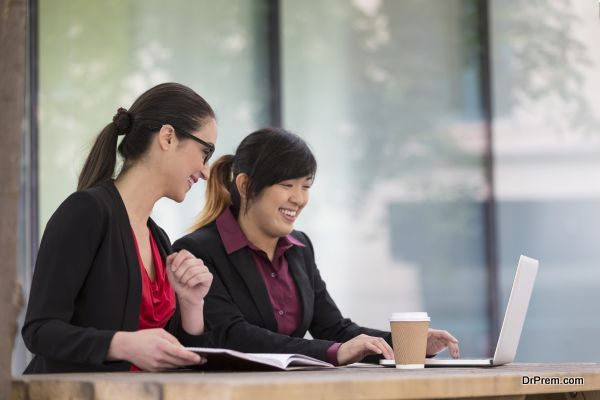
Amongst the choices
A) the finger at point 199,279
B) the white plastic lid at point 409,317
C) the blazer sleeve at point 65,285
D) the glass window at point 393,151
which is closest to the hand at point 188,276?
the finger at point 199,279

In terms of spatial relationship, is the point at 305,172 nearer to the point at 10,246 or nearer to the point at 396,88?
the point at 10,246

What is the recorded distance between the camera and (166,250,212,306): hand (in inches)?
85.1

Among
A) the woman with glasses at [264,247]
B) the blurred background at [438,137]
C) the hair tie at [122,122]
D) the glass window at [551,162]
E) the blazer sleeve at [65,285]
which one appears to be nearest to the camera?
the blazer sleeve at [65,285]

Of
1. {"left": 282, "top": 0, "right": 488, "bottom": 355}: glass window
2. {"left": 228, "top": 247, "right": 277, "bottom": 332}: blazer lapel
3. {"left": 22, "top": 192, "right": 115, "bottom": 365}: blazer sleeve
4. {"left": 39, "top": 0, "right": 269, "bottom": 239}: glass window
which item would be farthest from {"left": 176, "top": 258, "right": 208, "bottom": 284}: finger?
{"left": 282, "top": 0, "right": 488, "bottom": 355}: glass window

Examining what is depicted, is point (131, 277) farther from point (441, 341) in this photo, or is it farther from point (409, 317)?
point (441, 341)

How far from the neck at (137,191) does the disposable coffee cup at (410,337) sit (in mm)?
578

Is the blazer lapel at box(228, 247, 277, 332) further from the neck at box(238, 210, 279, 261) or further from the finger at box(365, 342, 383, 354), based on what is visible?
the finger at box(365, 342, 383, 354)

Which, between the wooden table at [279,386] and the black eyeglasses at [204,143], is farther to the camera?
the black eyeglasses at [204,143]

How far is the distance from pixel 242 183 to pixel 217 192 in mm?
111

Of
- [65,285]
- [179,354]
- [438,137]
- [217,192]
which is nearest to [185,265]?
[65,285]

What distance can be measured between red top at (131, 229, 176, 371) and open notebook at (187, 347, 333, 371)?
273 mm

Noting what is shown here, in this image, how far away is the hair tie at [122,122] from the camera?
237 centimetres

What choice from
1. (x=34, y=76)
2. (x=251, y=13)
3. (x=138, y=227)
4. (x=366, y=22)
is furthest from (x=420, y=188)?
(x=138, y=227)

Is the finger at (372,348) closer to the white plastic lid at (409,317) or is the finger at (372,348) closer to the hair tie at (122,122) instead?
the white plastic lid at (409,317)
